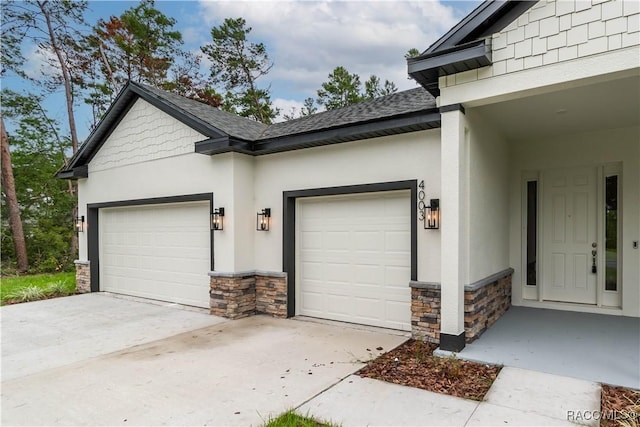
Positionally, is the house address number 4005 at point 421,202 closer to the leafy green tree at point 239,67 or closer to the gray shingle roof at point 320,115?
the gray shingle roof at point 320,115

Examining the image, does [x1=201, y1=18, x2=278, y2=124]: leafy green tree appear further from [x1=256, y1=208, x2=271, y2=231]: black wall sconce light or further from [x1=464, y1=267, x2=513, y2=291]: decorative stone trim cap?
[x1=464, y1=267, x2=513, y2=291]: decorative stone trim cap

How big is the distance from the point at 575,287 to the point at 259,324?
5.46 metres

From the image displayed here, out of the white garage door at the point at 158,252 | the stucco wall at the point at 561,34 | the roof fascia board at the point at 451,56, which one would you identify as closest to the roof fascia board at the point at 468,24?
the roof fascia board at the point at 451,56

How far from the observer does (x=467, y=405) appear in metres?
3.34

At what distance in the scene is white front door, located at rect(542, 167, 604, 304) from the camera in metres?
6.45

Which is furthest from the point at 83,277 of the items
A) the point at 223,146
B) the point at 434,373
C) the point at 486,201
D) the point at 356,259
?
the point at 486,201

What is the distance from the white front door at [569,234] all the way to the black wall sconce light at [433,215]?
2997mm

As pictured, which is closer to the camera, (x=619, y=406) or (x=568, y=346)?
(x=619, y=406)

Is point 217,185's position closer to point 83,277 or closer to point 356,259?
point 356,259

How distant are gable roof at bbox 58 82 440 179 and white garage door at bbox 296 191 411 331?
1.04m

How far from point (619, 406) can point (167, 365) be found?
456 centimetres

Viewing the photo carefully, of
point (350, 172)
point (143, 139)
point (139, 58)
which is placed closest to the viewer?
point (350, 172)

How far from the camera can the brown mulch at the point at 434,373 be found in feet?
12.1

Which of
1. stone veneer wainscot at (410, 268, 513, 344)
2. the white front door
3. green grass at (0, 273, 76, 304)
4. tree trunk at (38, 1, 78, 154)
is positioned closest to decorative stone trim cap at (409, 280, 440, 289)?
stone veneer wainscot at (410, 268, 513, 344)
